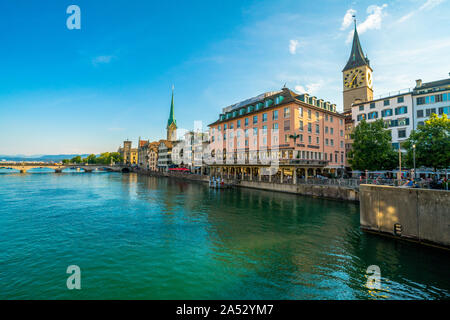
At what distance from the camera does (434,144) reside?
910 inches

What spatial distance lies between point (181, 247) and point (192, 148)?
3103 inches

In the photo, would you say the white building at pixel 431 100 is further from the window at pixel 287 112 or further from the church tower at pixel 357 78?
the church tower at pixel 357 78

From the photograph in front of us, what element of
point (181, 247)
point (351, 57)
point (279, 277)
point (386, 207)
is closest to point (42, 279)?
point (181, 247)

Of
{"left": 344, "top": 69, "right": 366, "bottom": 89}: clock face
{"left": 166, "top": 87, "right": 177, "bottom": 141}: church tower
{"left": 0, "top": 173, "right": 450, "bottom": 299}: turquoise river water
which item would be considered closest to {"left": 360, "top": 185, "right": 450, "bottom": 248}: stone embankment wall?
{"left": 0, "top": 173, "right": 450, "bottom": 299}: turquoise river water

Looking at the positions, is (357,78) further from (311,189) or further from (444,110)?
(311,189)

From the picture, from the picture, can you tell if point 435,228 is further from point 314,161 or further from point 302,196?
point 314,161

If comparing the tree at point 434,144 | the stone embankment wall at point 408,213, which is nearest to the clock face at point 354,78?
the tree at point 434,144

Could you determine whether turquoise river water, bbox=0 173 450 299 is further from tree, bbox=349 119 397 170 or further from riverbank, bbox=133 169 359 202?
tree, bbox=349 119 397 170

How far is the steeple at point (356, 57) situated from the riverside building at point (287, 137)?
148ft

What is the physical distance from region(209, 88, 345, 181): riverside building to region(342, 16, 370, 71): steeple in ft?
148

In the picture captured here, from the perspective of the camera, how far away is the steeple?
255ft

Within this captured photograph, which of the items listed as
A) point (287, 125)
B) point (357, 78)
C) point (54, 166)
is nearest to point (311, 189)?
point (287, 125)

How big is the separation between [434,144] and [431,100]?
84.1 ft

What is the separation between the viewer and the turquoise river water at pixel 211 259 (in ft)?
28.2
